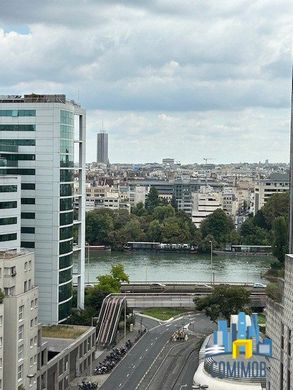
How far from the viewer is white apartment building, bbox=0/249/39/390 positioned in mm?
17734

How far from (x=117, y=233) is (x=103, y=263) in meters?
9.30

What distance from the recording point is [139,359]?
25.5 metres

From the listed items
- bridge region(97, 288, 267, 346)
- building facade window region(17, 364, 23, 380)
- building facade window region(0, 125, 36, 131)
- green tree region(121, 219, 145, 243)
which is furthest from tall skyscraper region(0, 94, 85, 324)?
green tree region(121, 219, 145, 243)

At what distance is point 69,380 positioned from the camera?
74.2 feet

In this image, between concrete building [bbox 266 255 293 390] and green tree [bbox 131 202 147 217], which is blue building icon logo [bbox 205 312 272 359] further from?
green tree [bbox 131 202 147 217]

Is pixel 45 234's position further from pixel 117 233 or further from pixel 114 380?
pixel 117 233

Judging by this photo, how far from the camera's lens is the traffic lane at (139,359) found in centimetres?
2256

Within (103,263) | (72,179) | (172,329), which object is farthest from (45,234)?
(103,263)

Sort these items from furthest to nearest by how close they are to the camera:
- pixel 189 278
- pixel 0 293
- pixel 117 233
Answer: pixel 117 233 → pixel 189 278 → pixel 0 293

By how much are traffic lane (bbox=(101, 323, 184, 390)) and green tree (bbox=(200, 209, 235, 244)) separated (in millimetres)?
31742

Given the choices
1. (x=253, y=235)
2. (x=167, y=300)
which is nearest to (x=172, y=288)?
(x=167, y=300)

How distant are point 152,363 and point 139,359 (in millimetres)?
684

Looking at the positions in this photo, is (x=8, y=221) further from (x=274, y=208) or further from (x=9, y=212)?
(x=274, y=208)

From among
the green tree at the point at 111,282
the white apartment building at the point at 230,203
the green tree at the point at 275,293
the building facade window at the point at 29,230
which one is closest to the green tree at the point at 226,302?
the green tree at the point at 111,282
